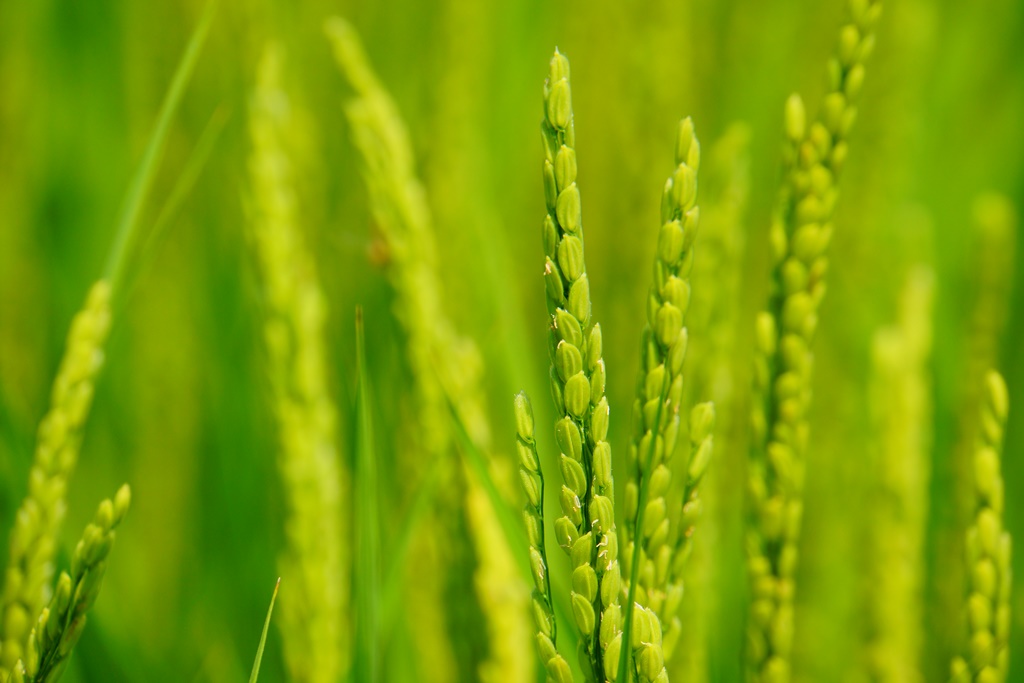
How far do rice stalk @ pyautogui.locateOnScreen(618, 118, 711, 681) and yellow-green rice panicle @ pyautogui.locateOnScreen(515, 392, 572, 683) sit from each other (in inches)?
1.4

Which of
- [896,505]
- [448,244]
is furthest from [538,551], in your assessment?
[448,244]

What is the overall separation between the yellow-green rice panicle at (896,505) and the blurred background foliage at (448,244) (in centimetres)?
12

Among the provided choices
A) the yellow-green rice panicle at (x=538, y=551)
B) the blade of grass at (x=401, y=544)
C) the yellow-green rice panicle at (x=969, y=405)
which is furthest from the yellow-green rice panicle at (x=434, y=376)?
the yellow-green rice panicle at (x=969, y=405)

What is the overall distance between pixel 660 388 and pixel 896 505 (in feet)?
1.26

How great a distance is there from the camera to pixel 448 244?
1001mm

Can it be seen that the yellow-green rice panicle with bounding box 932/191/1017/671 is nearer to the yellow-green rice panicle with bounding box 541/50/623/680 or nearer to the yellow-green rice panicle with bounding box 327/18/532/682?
the yellow-green rice panicle with bounding box 327/18/532/682

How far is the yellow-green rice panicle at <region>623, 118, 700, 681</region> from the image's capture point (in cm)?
38

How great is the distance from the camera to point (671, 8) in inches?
44.0

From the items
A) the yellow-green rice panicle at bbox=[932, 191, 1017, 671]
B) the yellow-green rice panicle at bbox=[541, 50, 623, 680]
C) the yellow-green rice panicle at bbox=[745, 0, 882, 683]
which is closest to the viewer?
the yellow-green rice panicle at bbox=[541, 50, 623, 680]

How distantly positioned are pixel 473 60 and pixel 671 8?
0.90 feet

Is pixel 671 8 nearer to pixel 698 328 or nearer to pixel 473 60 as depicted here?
pixel 473 60

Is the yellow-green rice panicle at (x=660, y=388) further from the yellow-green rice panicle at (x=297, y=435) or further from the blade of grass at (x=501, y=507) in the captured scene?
the yellow-green rice panicle at (x=297, y=435)

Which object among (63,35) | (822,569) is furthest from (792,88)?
(63,35)

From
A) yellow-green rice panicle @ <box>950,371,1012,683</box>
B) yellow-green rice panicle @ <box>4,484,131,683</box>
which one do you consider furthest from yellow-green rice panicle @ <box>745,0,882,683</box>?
yellow-green rice panicle @ <box>4,484,131,683</box>
